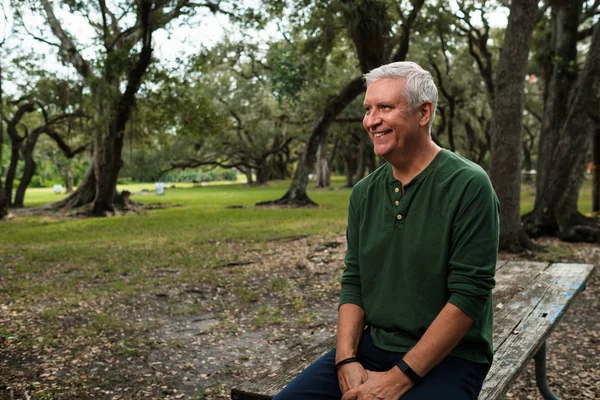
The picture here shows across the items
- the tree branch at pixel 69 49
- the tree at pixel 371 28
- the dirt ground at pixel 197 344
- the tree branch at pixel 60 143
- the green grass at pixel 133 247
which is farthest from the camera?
the tree branch at pixel 60 143

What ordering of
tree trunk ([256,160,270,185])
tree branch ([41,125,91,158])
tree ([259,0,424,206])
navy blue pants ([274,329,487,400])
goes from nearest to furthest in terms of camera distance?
1. navy blue pants ([274,329,487,400])
2. tree ([259,0,424,206])
3. tree branch ([41,125,91,158])
4. tree trunk ([256,160,270,185])

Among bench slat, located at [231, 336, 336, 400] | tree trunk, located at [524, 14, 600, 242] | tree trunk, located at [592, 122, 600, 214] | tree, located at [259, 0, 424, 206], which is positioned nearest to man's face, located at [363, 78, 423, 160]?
bench slat, located at [231, 336, 336, 400]

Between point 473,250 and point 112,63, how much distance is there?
15247 mm

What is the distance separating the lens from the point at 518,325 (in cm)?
324

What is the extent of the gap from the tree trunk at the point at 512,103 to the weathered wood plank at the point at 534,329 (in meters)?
4.19

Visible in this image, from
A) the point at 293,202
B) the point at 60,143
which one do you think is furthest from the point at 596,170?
the point at 60,143

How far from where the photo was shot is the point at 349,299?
2469mm

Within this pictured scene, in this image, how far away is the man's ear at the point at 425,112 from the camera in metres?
2.27

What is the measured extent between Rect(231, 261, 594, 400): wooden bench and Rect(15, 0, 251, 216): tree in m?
13.4

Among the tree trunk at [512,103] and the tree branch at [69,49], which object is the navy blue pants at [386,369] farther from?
the tree branch at [69,49]

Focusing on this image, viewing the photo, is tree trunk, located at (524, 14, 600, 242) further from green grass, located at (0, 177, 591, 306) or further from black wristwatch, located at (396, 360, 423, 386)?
black wristwatch, located at (396, 360, 423, 386)

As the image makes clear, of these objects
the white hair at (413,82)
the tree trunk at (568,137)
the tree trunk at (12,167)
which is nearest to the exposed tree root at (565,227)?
the tree trunk at (568,137)

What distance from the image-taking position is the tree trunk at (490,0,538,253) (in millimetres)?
8773

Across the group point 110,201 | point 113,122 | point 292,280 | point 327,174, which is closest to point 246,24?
point 113,122
